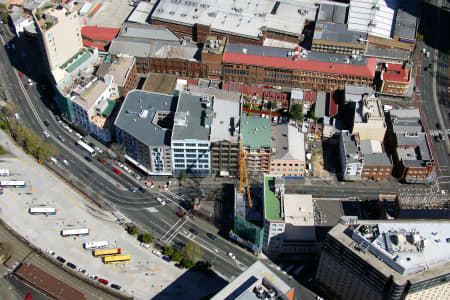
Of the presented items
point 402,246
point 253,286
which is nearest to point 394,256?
point 402,246

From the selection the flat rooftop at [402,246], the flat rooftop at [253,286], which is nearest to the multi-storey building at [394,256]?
the flat rooftop at [402,246]

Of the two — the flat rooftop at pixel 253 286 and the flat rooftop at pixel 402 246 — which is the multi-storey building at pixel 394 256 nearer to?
the flat rooftop at pixel 402 246

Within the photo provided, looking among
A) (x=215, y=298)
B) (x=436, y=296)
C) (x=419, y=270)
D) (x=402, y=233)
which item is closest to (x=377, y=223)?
(x=402, y=233)

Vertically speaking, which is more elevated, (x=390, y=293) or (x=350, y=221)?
(x=350, y=221)

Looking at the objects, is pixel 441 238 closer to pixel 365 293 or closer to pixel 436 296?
pixel 436 296

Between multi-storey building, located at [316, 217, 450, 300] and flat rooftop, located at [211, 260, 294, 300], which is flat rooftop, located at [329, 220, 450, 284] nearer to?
multi-storey building, located at [316, 217, 450, 300]

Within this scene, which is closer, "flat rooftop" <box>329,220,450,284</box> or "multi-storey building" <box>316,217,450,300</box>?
"multi-storey building" <box>316,217,450,300</box>

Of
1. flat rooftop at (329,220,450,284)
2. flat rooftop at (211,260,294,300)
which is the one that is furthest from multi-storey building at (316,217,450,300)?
flat rooftop at (211,260,294,300)

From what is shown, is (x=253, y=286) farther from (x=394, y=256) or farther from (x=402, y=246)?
(x=402, y=246)

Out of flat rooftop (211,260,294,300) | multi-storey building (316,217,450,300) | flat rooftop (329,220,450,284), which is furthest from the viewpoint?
flat rooftop (329,220,450,284)
